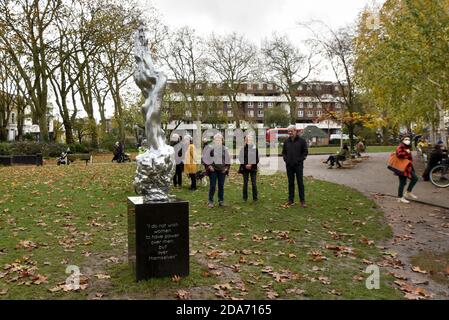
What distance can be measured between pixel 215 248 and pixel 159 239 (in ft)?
6.42

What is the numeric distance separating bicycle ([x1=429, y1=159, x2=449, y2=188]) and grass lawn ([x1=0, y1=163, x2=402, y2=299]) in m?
3.37

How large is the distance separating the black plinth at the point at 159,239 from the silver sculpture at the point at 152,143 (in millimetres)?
394

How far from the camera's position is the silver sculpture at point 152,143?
239 inches

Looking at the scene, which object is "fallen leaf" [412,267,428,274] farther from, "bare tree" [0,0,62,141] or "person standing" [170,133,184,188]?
"bare tree" [0,0,62,141]

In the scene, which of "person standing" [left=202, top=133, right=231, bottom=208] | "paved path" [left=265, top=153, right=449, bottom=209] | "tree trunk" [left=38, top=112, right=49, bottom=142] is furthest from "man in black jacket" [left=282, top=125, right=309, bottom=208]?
"tree trunk" [left=38, top=112, right=49, bottom=142]

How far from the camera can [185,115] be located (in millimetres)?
61344

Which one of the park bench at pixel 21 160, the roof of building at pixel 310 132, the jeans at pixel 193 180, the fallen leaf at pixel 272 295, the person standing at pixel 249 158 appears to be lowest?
the fallen leaf at pixel 272 295

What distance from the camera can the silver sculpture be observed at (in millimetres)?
6059

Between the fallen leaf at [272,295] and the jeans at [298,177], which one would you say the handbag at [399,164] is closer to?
the jeans at [298,177]

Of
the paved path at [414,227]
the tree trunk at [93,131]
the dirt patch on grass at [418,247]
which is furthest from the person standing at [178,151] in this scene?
the tree trunk at [93,131]

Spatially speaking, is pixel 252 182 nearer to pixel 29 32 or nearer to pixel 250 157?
pixel 250 157

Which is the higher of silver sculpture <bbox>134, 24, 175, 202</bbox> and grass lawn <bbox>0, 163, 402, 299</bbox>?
silver sculpture <bbox>134, 24, 175, 202</bbox>

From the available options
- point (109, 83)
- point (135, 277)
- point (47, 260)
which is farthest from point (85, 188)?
point (109, 83)
